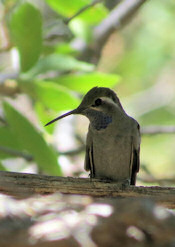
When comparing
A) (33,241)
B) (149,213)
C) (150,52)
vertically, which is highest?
(150,52)

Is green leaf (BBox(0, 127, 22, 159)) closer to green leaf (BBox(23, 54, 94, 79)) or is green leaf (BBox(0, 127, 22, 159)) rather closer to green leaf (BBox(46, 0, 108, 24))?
green leaf (BBox(23, 54, 94, 79))

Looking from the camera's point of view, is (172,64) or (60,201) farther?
(172,64)

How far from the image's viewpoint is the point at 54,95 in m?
4.31

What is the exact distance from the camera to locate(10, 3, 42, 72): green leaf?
426cm

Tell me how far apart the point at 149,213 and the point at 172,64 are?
9115 millimetres

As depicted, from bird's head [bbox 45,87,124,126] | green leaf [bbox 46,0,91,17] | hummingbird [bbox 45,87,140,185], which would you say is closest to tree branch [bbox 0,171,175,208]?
bird's head [bbox 45,87,124,126]

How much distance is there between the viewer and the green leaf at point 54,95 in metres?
4.27

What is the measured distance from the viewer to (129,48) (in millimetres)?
10453

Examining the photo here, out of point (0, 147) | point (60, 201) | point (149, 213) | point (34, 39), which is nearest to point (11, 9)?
point (34, 39)

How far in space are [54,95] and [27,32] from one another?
0.58m

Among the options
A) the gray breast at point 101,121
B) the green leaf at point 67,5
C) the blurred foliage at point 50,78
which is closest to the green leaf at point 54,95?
the blurred foliage at point 50,78

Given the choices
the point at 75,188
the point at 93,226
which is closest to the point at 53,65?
the point at 75,188

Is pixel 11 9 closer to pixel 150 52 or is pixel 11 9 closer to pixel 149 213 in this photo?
pixel 149 213

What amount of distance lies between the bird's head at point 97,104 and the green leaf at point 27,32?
27.6 inches
